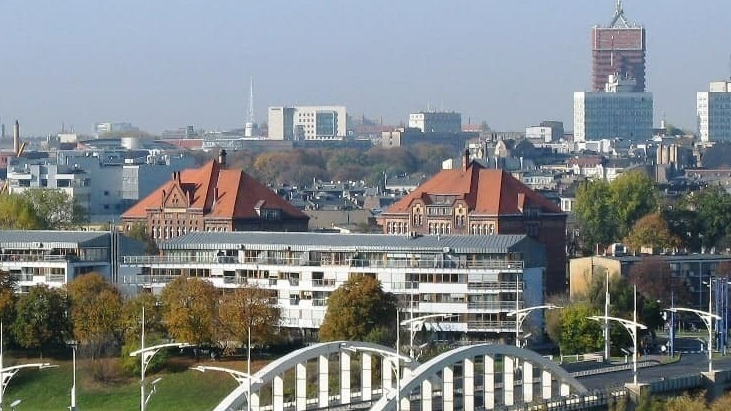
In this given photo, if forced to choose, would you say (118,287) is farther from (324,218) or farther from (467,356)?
(324,218)

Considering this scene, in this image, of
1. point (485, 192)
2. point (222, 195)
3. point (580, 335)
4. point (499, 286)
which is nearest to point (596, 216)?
point (485, 192)

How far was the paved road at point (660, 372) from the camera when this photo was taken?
82750mm

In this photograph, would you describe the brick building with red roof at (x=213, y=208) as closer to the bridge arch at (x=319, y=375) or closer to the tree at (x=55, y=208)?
the tree at (x=55, y=208)

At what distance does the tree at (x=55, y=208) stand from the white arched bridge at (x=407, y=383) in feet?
196

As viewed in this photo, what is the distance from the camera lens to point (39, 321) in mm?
98375

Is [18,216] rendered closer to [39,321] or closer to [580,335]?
[39,321]

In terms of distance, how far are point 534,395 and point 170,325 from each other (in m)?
21.8

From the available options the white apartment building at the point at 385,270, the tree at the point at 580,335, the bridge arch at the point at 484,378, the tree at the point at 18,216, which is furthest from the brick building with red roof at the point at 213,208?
the bridge arch at the point at 484,378

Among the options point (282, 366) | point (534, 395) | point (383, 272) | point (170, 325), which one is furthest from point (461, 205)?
point (282, 366)

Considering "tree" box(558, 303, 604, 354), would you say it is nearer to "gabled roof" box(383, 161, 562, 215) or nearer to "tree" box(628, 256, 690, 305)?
"tree" box(628, 256, 690, 305)

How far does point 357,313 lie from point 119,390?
10.1m

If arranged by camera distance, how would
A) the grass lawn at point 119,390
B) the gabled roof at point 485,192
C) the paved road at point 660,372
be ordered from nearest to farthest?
the paved road at point 660,372, the grass lawn at point 119,390, the gabled roof at point 485,192

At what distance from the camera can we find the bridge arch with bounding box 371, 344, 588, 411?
7062 cm

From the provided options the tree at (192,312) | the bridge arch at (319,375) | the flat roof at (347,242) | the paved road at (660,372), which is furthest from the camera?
the flat roof at (347,242)
